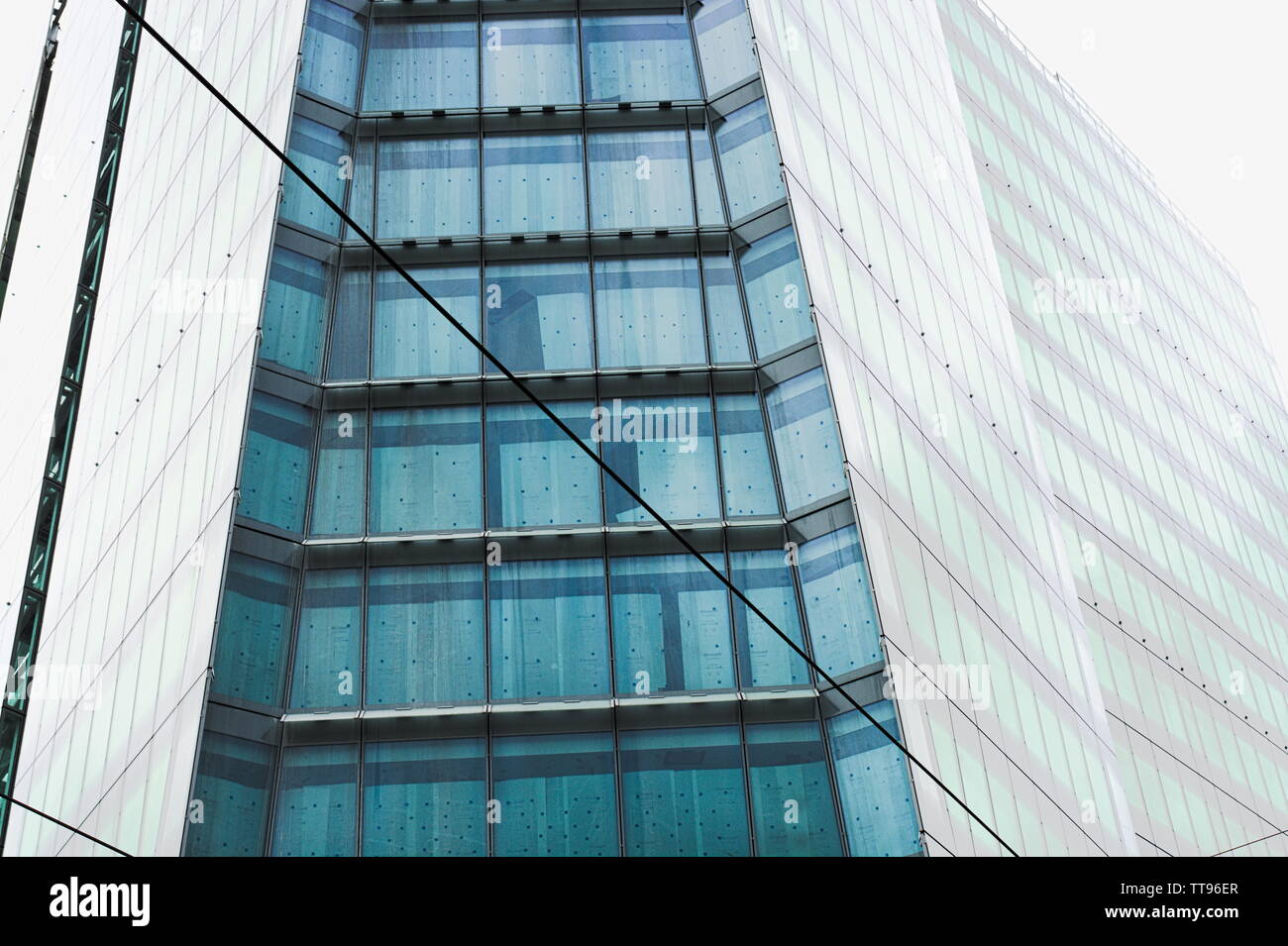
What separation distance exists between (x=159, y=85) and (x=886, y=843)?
71.0 feet

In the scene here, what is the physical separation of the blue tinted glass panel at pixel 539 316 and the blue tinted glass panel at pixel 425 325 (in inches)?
11.9

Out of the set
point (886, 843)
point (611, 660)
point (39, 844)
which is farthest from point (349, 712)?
point (886, 843)

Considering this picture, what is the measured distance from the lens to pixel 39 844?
64.3 ft

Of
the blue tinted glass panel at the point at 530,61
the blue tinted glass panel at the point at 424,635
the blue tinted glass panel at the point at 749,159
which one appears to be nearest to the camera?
the blue tinted glass panel at the point at 424,635

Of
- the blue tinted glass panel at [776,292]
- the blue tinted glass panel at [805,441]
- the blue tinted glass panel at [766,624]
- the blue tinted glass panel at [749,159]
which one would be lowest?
the blue tinted glass panel at [766,624]

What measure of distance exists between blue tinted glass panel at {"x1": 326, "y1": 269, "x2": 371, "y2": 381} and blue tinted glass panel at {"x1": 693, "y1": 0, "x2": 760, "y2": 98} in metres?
6.37

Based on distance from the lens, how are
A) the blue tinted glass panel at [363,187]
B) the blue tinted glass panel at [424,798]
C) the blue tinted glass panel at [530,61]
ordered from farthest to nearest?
the blue tinted glass panel at [530,61], the blue tinted glass panel at [363,187], the blue tinted glass panel at [424,798]

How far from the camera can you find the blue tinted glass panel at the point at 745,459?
63.8ft

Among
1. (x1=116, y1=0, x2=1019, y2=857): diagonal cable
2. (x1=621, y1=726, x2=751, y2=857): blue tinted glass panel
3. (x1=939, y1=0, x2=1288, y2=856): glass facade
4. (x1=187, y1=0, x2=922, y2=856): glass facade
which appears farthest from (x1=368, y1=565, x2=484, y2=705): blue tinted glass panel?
(x1=939, y1=0, x2=1288, y2=856): glass facade

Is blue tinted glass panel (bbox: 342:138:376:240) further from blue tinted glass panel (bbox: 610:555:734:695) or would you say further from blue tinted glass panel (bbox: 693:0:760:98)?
blue tinted glass panel (bbox: 610:555:734:695)

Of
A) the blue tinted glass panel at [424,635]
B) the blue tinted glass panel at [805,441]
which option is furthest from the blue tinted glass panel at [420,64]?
the blue tinted glass panel at [424,635]

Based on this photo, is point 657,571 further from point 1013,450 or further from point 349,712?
point 1013,450

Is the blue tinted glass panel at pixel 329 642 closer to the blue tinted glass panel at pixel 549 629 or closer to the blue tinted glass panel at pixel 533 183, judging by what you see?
the blue tinted glass panel at pixel 549 629

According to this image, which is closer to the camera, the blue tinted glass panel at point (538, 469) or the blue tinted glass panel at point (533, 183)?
the blue tinted glass panel at point (538, 469)
